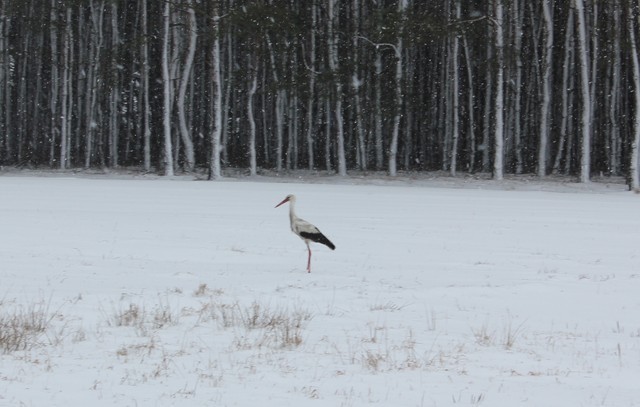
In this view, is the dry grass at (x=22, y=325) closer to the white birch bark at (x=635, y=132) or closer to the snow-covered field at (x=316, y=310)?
the snow-covered field at (x=316, y=310)

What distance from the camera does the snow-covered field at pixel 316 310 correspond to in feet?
22.7

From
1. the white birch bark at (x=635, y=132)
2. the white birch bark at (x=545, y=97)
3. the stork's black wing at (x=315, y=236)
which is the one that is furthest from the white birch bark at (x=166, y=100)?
the stork's black wing at (x=315, y=236)

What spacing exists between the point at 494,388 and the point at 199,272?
263 inches

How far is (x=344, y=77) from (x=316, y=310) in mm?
27421

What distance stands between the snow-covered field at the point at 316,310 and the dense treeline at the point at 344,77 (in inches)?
595

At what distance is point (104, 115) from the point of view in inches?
1912

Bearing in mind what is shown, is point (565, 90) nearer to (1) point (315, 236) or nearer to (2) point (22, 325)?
(1) point (315, 236)

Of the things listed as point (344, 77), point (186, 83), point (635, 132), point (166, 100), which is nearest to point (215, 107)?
point (166, 100)

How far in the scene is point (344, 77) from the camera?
36.7m

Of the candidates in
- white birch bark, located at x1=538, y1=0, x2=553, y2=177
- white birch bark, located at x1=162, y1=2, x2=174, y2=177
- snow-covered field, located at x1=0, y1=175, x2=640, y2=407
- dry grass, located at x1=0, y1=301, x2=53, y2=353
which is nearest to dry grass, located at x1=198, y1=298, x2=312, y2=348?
snow-covered field, located at x1=0, y1=175, x2=640, y2=407

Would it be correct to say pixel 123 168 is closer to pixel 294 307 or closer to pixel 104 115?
pixel 104 115

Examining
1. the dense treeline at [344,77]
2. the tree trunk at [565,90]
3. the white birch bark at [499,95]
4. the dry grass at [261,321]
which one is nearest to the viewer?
the dry grass at [261,321]

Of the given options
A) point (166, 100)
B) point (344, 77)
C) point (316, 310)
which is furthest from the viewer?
point (344, 77)

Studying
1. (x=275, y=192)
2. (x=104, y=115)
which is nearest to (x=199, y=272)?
(x=275, y=192)
